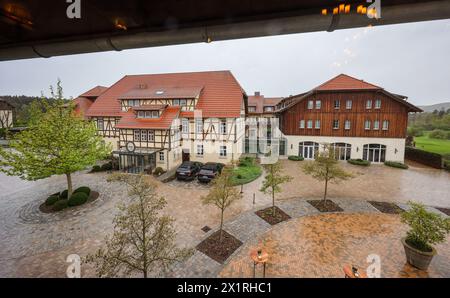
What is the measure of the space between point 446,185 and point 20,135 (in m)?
30.1

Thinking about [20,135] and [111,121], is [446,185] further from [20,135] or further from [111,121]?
[111,121]

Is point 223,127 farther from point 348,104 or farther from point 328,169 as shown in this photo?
point 348,104

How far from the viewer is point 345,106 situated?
22.7 metres

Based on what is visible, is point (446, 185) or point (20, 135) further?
point (446, 185)

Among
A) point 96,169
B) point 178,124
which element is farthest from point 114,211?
point 178,124

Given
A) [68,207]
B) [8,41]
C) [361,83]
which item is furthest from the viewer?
[361,83]

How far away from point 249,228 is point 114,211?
25.9ft

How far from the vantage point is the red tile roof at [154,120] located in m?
19.3

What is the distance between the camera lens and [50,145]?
1131 cm

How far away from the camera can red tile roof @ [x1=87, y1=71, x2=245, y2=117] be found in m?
20.8

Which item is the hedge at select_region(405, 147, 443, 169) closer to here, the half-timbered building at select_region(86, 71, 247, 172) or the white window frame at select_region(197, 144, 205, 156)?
the half-timbered building at select_region(86, 71, 247, 172)

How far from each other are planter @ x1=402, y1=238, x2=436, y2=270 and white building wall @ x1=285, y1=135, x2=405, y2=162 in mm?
17449

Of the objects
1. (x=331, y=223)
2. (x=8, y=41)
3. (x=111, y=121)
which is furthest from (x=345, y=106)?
(x=111, y=121)

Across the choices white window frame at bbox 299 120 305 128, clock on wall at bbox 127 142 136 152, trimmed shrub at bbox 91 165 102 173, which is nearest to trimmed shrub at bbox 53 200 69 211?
trimmed shrub at bbox 91 165 102 173
